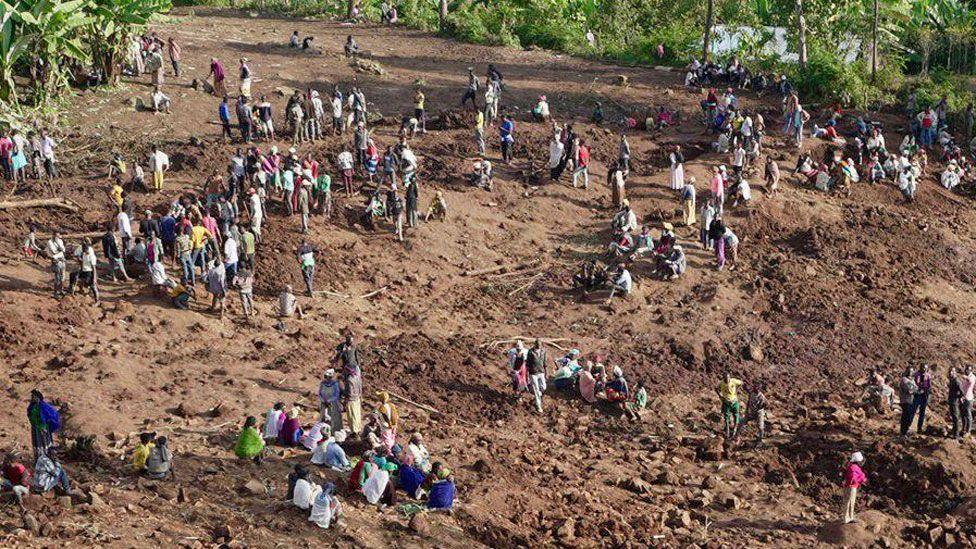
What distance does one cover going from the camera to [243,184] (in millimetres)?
28969

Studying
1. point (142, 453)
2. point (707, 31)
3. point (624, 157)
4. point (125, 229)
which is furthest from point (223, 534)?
point (707, 31)

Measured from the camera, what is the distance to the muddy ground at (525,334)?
64.0ft

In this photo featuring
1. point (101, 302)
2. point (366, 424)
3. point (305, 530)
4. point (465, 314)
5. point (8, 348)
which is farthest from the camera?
point (465, 314)

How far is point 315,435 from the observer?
66.8 feet

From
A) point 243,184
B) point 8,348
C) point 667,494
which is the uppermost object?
point 243,184

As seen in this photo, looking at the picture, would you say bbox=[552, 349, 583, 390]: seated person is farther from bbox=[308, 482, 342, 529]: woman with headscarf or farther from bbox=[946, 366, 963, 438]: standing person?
bbox=[308, 482, 342, 529]: woman with headscarf

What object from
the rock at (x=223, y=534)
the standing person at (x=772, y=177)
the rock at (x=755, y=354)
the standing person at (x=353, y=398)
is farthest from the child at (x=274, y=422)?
the standing person at (x=772, y=177)

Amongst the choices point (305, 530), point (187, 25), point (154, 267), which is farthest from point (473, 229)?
point (187, 25)

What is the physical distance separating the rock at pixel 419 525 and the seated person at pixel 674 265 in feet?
39.4

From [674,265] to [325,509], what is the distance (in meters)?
13.0

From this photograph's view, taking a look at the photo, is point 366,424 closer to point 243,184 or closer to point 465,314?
point 465,314

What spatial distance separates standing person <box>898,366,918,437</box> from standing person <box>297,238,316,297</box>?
11.8 metres

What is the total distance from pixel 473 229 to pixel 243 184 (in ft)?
18.0

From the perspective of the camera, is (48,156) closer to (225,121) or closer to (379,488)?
(225,121)
